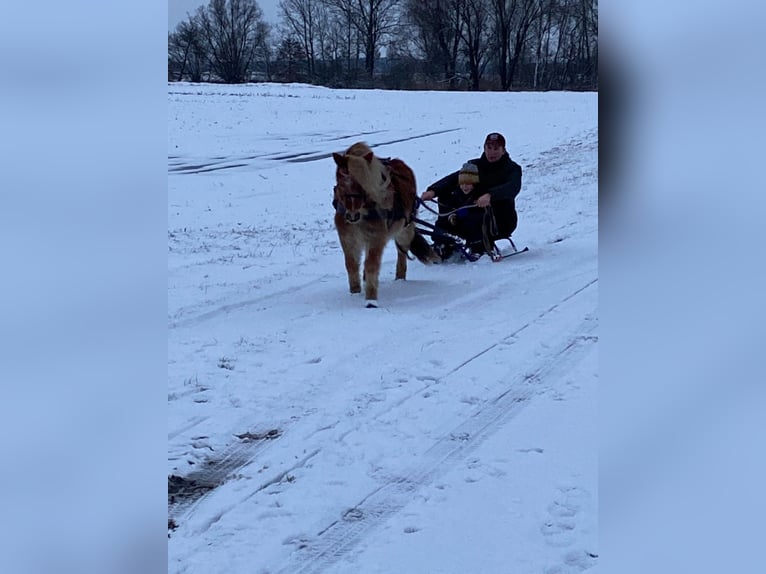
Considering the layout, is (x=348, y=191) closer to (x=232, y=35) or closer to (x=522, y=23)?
(x=232, y=35)

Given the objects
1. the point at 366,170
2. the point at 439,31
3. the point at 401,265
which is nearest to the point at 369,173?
the point at 366,170

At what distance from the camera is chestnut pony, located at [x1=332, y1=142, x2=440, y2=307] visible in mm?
6508

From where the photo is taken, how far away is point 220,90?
28062 millimetres

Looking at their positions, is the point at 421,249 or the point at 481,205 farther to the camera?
the point at 481,205

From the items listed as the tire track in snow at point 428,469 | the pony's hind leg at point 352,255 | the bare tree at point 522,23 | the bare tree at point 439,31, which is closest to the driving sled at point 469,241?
the pony's hind leg at point 352,255

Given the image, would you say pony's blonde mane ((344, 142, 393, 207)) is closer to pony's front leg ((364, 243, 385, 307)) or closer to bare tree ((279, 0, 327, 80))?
pony's front leg ((364, 243, 385, 307))

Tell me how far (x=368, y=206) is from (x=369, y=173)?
10.7 inches

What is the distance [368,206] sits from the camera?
21.9ft

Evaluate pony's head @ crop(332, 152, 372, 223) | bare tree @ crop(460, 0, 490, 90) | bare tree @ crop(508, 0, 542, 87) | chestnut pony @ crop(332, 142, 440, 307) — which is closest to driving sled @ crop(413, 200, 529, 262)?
chestnut pony @ crop(332, 142, 440, 307)

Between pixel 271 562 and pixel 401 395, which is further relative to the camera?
pixel 401 395

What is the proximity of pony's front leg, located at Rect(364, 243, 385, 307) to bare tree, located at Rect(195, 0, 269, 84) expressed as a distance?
2169mm

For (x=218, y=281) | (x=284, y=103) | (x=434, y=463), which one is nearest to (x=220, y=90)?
(x=284, y=103)
